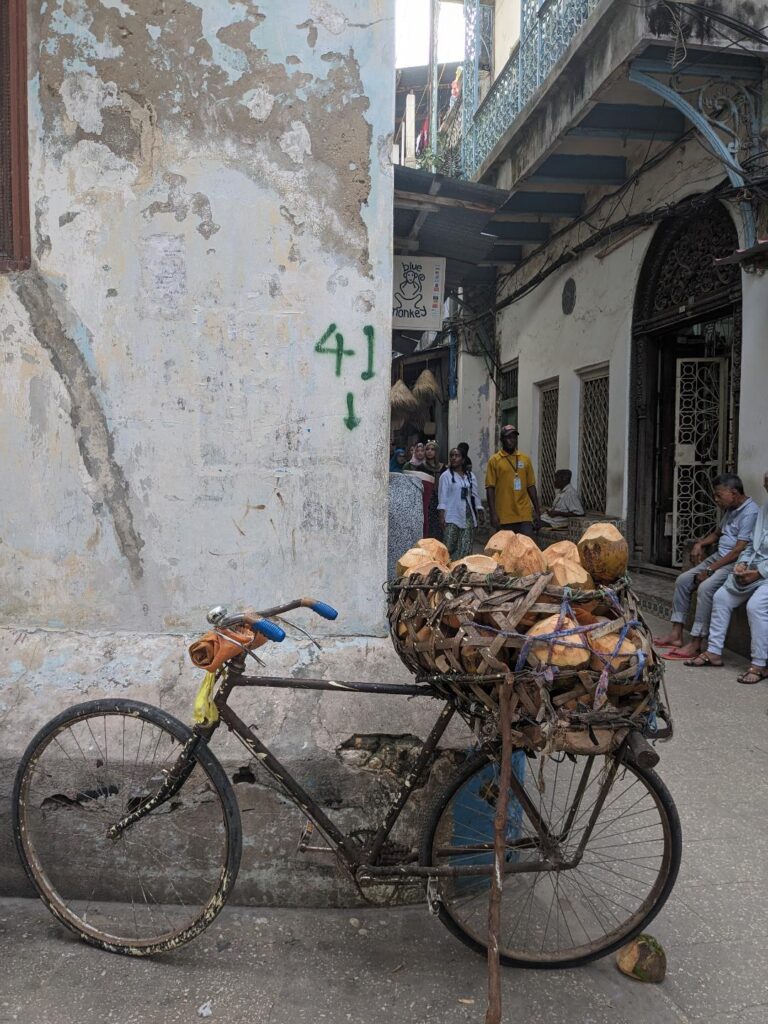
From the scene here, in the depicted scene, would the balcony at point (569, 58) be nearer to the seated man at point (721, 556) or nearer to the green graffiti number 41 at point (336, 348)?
the seated man at point (721, 556)

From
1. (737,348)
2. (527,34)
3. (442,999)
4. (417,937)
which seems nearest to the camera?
(442,999)

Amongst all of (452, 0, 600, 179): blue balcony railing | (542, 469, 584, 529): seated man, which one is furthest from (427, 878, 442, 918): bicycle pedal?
(542, 469, 584, 529): seated man

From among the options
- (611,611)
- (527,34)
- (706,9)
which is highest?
(527,34)

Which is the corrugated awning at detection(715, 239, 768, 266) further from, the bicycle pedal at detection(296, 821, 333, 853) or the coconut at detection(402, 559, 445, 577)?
the bicycle pedal at detection(296, 821, 333, 853)

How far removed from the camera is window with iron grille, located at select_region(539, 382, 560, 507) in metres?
12.1

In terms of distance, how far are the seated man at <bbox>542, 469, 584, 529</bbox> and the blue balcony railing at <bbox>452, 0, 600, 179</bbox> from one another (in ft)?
14.6

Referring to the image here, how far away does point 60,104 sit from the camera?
2828mm

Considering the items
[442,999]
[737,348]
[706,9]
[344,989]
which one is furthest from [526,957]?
[706,9]

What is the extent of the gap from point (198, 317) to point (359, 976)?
7.20 feet

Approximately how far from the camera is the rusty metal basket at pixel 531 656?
1.96m

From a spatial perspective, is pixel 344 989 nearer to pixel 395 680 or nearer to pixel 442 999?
pixel 442 999

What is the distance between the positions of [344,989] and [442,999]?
28cm

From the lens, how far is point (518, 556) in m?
2.23

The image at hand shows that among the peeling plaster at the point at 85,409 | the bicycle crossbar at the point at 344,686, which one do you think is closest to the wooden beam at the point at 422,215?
the peeling plaster at the point at 85,409
